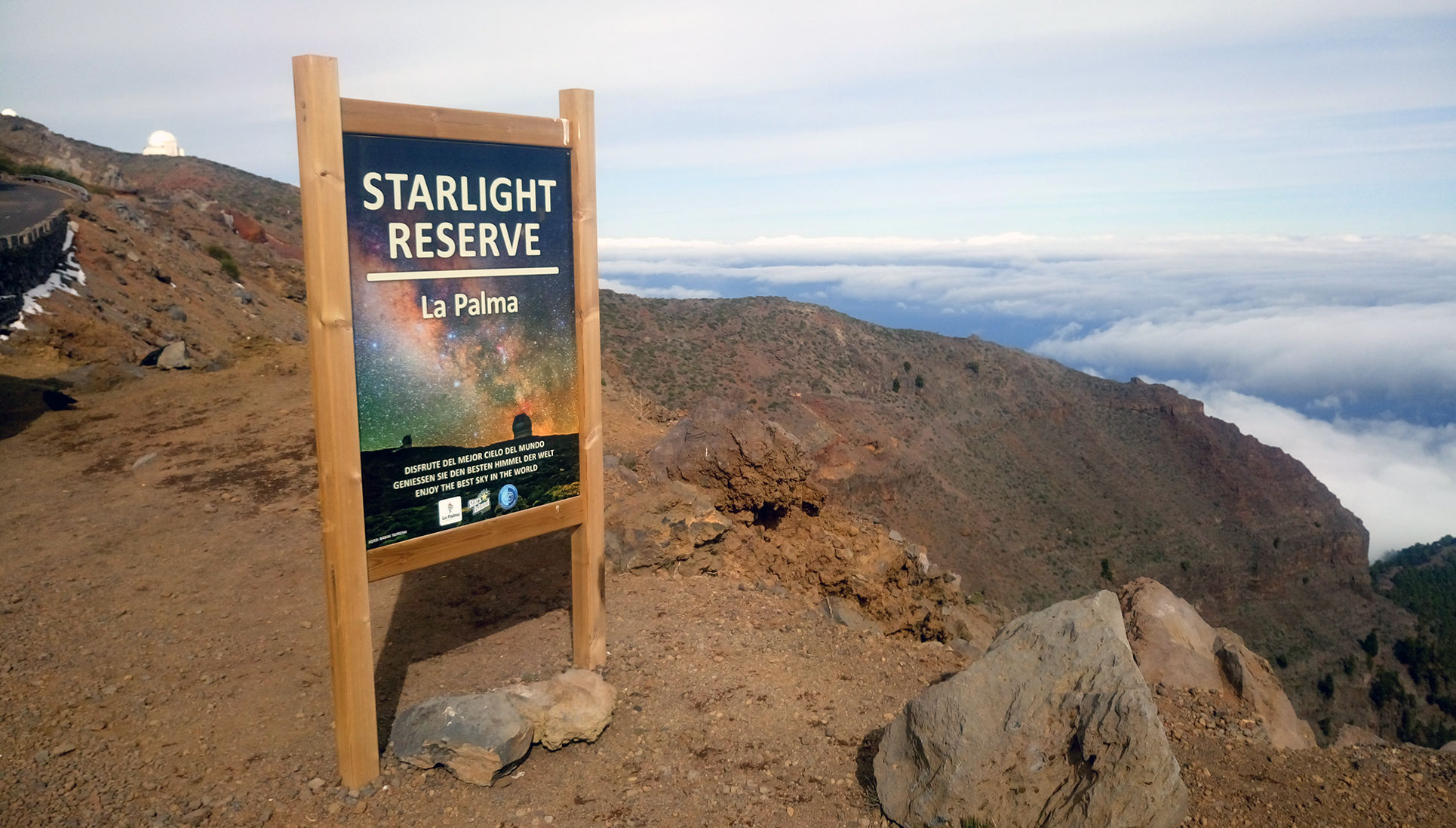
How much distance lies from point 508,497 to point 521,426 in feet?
1.43

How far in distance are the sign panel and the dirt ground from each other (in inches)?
59.3

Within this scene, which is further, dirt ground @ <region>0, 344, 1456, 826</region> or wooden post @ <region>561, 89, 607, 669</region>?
wooden post @ <region>561, 89, 607, 669</region>

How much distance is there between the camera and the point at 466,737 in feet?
15.3

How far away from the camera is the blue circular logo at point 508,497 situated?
17.0ft

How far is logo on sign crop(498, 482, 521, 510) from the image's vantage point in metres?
5.19

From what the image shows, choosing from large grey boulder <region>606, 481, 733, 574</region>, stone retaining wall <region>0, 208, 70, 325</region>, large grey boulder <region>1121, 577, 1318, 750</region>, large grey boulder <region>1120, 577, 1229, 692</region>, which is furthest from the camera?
stone retaining wall <region>0, 208, 70, 325</region>

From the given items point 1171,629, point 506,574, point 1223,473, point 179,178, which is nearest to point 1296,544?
point 1223,473

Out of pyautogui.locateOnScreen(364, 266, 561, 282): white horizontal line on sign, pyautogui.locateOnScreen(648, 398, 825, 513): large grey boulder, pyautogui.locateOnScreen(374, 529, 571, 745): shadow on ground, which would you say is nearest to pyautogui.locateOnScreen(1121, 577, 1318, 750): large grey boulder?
pyautogui.locateOnScreen(648, 398, 825, 513): large grey boulder

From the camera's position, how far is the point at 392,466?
4.61 metres

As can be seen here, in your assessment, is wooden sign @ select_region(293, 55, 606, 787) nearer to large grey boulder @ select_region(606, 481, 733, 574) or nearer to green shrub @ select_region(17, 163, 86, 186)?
large grey boulder @ select_region(606, 481, 733, 574)

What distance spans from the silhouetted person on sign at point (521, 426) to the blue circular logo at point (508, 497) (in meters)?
0.30

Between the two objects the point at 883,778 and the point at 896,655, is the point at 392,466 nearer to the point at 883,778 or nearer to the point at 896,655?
the point at 883,778

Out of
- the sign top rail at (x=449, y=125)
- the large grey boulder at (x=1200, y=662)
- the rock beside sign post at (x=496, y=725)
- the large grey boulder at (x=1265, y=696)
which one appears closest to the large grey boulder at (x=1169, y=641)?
the large grey boulder at (x=1200, y=662)

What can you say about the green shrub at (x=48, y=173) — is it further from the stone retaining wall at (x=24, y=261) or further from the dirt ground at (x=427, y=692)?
the dirt ground at (x=427, y=692)
